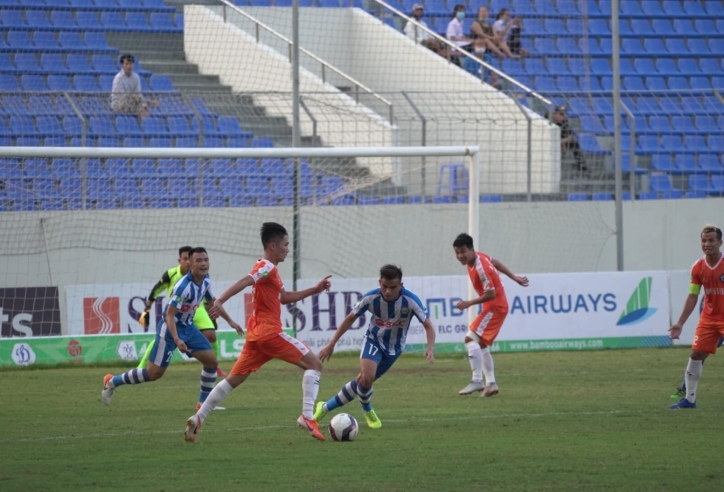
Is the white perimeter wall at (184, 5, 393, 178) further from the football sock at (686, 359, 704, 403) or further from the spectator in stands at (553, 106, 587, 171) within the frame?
the football sock at (686, 359, 704, 403)

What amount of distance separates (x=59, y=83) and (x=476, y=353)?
11.4 m

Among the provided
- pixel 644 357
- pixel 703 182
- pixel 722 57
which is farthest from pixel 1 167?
pixel 722 57

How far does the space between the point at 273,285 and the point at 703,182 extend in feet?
51.8

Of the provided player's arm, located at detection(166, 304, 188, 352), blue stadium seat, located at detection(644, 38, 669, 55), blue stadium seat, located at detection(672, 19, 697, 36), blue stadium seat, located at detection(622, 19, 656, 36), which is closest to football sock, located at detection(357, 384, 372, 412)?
player's arm, located at detection(166, 304, 188, 352)

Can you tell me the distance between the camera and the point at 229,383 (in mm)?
9664

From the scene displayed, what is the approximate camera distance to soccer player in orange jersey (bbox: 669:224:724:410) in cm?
1177

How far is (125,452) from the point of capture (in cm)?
899

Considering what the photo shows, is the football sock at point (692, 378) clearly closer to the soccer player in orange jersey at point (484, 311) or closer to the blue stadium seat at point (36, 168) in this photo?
the soccer player in orange jersey at point (484, 311)

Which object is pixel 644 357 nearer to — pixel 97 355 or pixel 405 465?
pixel 97 355

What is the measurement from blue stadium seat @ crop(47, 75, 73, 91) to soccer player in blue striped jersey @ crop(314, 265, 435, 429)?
12.7 meters

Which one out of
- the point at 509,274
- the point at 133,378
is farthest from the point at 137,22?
the point at 133,378

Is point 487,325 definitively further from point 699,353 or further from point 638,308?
point 638,308

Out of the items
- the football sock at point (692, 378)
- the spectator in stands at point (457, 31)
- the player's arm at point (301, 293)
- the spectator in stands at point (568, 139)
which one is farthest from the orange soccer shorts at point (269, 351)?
the spectator in stands at point (457, 31)

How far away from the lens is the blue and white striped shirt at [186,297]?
447 inches
